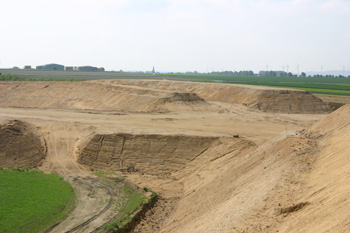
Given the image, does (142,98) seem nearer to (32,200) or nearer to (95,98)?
(95,98)

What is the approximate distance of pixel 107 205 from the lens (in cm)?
2048

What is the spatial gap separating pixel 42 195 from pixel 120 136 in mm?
10154

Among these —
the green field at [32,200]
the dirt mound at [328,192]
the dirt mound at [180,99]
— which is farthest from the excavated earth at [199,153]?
the green field at [32,200]

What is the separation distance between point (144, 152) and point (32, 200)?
10257 millimetres

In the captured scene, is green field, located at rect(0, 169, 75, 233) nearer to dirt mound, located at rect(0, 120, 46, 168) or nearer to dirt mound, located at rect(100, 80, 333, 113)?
dirt mound, located at rect(0, 120, 46, 168)

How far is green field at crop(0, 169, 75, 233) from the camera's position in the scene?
1699cm

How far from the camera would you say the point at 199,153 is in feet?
91.2

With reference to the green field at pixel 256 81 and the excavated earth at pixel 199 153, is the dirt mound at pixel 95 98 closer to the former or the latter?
the excavated earth at pixel 199 153

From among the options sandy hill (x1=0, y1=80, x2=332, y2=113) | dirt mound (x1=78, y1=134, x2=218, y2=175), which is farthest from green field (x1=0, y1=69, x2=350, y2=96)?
dirt mound (x1=78, y1=134, x2=218, y2=175)

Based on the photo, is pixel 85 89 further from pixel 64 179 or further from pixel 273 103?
pixel 64 179

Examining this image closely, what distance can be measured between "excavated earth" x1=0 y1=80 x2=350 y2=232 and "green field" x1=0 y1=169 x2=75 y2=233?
84 cm

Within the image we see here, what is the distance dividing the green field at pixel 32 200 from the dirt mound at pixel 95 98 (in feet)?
72.5

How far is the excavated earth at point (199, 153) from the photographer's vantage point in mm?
13602

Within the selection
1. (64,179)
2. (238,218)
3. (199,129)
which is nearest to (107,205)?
(64,179)
